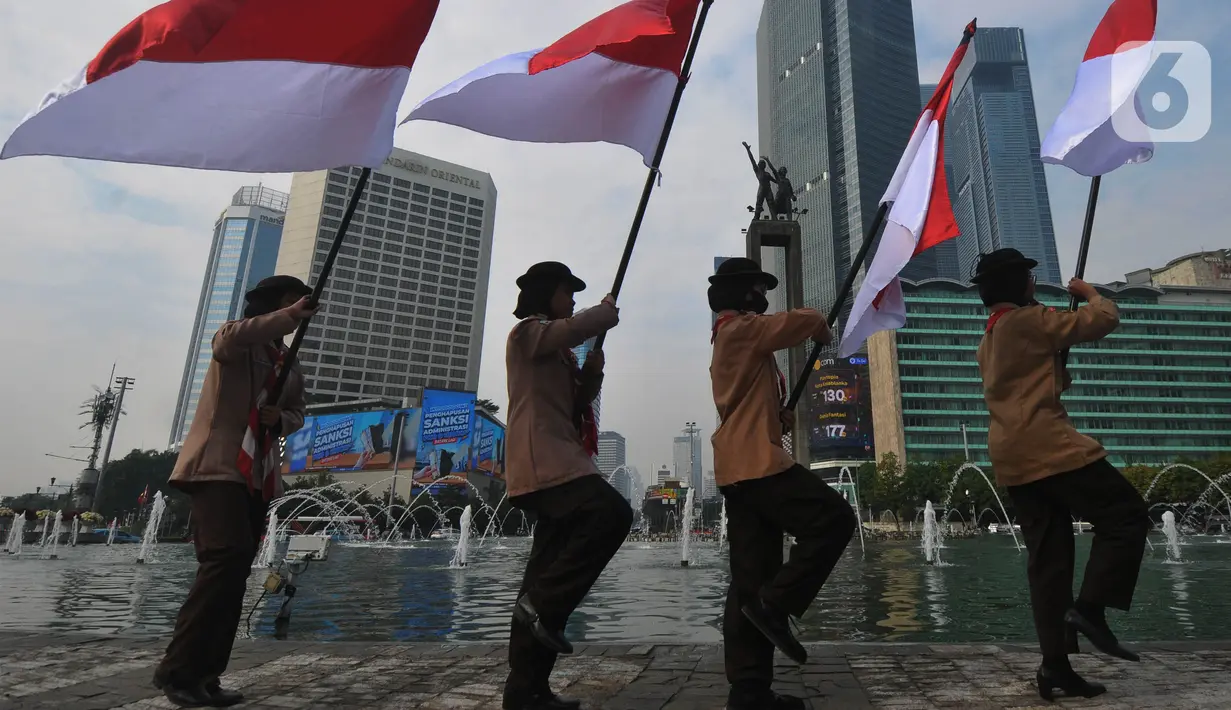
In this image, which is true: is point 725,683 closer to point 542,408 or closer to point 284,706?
point 542,408

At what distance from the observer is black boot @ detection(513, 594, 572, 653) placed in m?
2.88

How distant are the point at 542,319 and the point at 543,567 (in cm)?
119

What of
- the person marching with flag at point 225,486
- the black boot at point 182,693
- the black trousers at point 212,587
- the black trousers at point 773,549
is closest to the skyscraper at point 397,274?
the person marching with flag at point 225,486

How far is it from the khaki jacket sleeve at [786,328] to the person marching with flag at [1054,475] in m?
0.94

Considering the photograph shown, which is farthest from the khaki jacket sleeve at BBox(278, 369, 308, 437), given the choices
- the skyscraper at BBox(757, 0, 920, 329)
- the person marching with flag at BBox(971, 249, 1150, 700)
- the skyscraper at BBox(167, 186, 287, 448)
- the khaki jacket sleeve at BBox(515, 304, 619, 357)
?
the skyscraper at BBox(167, 186, 287, 448)

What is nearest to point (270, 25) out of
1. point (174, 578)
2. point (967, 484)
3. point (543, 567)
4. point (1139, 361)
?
point (543, 567)

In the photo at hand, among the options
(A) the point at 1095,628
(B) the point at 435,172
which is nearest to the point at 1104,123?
(A) the point at 1095,628

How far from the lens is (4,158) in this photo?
122 inches

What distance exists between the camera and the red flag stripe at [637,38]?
421 cm

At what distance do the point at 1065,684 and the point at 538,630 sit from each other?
2340mm

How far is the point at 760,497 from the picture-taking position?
3.17 m

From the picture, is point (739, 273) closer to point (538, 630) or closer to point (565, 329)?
point (565, 329)

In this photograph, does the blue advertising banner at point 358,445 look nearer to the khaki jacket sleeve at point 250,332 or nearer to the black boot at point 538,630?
the khaki jacket sleeve at point 250,332

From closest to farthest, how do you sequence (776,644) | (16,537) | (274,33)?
(776,644), (274,33), (16,537)
